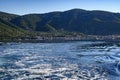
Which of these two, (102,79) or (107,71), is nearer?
(102,79)

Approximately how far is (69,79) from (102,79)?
18.2ft

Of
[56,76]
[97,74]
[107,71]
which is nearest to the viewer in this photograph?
[56,76]

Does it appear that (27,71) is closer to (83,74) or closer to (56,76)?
(56,76)

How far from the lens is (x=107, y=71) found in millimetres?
59875

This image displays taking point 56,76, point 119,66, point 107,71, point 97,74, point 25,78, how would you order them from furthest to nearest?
point 119,66 < point 107,71 < point 97,74 < point 56,76 < point 25,78

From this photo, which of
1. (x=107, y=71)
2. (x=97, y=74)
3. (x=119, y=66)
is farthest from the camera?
(x=119, y=66)

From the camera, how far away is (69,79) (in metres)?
49.2

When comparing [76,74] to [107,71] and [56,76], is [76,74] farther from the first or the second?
[107,71]

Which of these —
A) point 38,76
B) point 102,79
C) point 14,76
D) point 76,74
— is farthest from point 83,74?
point 14,76

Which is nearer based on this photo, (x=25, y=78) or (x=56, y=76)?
(x=25, y=78)

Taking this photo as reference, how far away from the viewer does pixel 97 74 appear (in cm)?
5534

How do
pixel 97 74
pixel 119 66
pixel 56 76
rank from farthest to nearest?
pixel 119 66 < pixel 97 74 < pixel 56 76

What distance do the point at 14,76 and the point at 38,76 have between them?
3843 millimetres

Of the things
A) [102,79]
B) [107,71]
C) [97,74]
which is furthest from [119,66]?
[102,79]
